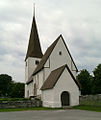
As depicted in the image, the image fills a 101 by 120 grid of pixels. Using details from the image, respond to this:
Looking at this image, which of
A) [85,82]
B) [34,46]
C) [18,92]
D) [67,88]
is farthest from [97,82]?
[18,92]

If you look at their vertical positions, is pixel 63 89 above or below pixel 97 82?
below

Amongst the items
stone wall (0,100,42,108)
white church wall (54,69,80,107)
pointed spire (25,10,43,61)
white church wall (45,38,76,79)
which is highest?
pointed spire (25,10,43,61)

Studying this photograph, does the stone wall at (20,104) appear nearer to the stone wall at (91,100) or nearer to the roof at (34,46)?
the stone wall at (91,100)

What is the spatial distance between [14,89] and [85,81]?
33505mm

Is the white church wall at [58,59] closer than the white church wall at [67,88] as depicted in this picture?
No

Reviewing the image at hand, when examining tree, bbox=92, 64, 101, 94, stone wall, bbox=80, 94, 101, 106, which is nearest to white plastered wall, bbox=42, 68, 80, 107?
stone wall, bbox=80, 94, 101, 106

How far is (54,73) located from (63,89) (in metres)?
3.90

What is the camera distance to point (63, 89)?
25.8 meters

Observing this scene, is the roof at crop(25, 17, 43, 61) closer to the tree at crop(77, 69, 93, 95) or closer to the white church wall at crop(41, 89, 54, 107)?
the tree at crop(77, 69, 93, 95)

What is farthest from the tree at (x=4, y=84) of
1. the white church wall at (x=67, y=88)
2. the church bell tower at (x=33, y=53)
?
the white church wall at (x=67, y=88)

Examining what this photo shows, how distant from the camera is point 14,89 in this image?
69.3 meters

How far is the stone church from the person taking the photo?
84.7ft

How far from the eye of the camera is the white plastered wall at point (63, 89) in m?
25.4

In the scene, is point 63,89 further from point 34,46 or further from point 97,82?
point 34,46
